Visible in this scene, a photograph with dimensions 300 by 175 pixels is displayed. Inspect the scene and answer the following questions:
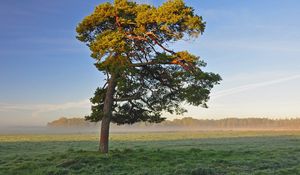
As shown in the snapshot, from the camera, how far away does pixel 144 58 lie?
2975 cm

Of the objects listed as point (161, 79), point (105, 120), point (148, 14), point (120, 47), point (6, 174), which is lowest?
point (6, 174)

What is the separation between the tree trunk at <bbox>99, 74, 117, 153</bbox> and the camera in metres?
28.8

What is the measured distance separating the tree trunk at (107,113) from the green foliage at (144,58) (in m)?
0.50

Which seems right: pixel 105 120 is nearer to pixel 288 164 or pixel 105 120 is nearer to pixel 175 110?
pixel 175 110

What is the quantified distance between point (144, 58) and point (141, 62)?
50cm

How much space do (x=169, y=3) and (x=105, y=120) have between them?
10870 millimetres

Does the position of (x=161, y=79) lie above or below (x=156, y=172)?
above

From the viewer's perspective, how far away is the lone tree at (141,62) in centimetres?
2736

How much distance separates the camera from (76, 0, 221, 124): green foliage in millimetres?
27328

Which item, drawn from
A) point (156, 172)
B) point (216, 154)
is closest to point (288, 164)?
point (216, 154)

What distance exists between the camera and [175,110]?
30.1m

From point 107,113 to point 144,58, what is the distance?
5.61m

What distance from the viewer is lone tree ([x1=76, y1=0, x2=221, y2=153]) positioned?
27.4m

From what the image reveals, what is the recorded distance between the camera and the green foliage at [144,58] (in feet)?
89.7
